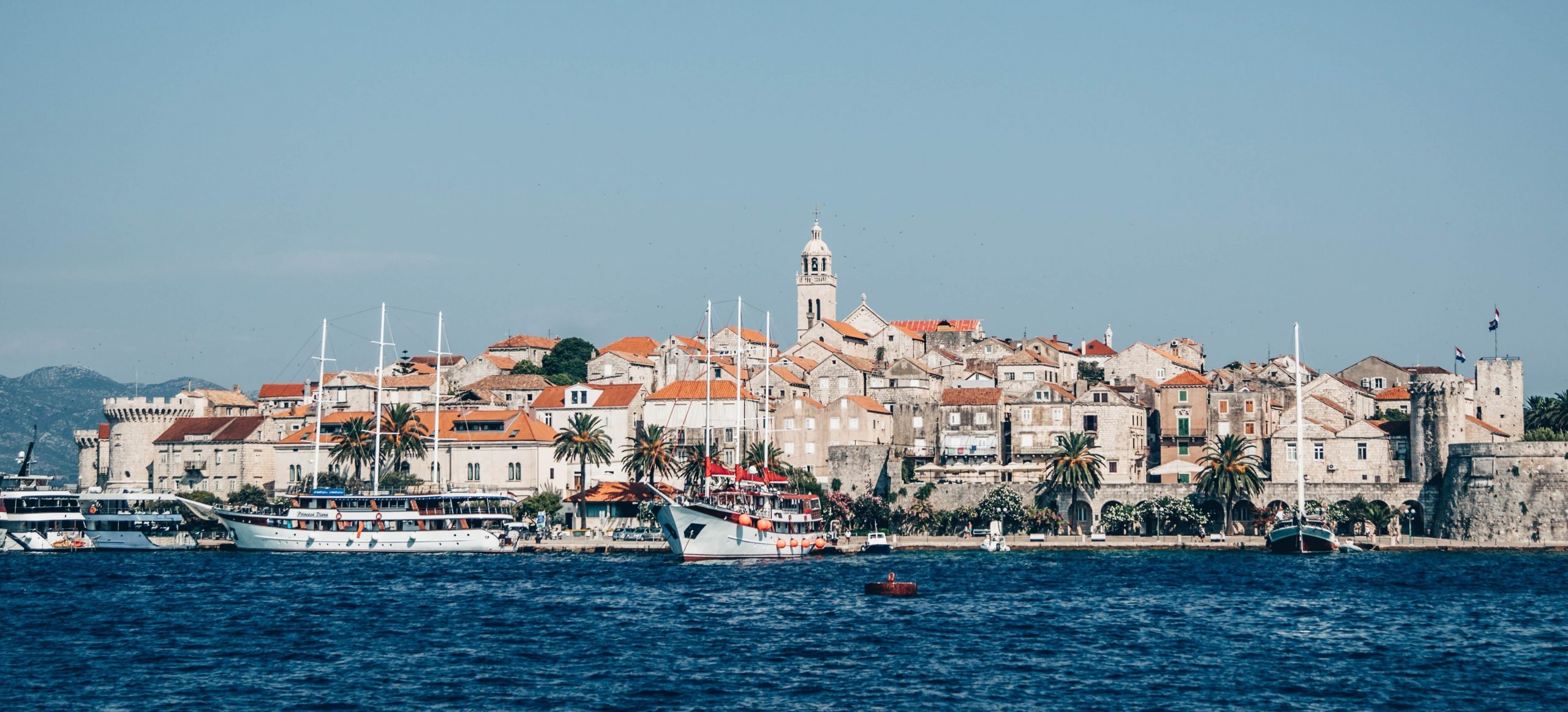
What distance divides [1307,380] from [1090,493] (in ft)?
133

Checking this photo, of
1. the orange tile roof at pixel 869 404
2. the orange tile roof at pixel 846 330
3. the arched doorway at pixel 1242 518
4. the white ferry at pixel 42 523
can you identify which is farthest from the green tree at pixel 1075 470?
the white ferry at pixel 42 523

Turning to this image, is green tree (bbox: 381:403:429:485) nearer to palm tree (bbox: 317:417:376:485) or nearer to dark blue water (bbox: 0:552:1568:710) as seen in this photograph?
palm tree (bbox: 317:417:376:485)

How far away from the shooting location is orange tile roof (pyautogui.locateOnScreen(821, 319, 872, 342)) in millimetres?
138375

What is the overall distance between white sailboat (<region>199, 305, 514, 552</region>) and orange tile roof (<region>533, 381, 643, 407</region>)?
62.9 ft

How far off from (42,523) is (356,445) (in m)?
18.8

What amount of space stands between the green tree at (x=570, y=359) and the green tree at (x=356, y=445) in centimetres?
3252

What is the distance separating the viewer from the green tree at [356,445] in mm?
107875

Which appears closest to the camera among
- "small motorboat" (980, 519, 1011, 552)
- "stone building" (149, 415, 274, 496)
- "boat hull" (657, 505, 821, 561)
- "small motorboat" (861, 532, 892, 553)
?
"boat hull" (657, 505, 821, 561)

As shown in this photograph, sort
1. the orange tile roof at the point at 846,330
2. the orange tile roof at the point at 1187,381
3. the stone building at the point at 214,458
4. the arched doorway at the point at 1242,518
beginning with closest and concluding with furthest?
1. the arched doorway at the point at 1242,518
2. the orange tile roof at the point at 1187,381
3. the stone building at the point at 214,458
4. the orange tile roof at the point at 846,330

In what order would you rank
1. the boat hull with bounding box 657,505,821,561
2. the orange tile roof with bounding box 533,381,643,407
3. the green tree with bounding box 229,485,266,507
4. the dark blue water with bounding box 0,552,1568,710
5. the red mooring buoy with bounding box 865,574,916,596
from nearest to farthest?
the dark blue water with bounding box 0,552,1568,710 < the red mooring buoy with bounding box 865,574,916,596 < the boat hull with bounding box 657,505,821,561 < the green tree with bounding box 229,485,266,507 < the orange tile roof with bounding box 533,381,643,407

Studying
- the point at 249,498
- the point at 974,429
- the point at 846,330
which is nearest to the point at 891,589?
the point at 974,429

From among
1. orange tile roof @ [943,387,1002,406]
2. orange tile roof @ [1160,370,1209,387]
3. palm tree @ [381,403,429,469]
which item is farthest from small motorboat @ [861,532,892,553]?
palm tree @ [381,403,429,469]

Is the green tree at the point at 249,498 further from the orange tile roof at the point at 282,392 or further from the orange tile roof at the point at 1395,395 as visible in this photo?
the orange tile roof at the point at 1395,395

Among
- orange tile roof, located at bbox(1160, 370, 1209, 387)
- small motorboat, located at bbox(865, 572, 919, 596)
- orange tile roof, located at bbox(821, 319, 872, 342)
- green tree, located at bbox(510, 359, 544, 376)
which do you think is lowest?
small motorboat, located at bbox(865, 572, 919, 596)
